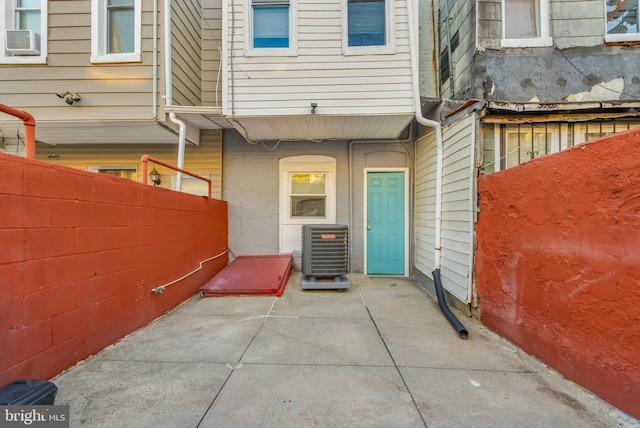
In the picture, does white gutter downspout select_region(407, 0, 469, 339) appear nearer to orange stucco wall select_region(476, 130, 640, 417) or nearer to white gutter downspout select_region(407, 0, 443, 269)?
white gutter downspout select_region(407, 0, 443, 269)

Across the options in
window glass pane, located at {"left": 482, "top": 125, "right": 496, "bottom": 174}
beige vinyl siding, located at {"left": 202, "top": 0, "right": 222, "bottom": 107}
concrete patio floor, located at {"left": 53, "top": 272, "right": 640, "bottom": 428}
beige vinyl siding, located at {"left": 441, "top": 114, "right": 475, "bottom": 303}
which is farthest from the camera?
beige vinyl siding, located at {"left": 202, "top": 0, "right": 222, "bottom": 107}

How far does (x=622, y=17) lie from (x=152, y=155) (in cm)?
791

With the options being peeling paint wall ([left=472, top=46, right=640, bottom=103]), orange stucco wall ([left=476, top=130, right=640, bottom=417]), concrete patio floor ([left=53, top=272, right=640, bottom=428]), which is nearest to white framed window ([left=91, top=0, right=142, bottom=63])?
concrete patio floor ([left=53, top=272, right=640, bottom=428])

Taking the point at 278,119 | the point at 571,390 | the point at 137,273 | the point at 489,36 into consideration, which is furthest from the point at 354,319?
the point at 489,36

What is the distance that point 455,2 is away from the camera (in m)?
4.79

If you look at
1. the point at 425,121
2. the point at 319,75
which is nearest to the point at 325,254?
the point at 425,121

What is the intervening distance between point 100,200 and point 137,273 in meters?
0.88

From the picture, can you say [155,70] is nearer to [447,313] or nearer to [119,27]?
[119,27]

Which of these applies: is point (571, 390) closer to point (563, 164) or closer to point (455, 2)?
point (563, 164)

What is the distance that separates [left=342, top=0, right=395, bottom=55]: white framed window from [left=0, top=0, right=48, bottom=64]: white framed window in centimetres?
465

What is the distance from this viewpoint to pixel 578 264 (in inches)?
84.5

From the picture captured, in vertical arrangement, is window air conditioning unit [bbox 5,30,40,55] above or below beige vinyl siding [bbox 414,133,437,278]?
above

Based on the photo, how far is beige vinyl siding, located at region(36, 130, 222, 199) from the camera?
5.81m

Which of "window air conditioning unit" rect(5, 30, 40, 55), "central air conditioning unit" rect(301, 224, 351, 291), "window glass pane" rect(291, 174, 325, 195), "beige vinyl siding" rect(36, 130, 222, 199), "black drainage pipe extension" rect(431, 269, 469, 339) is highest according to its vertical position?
"window air conditioning unit" rect(5, 30, 40, 55)
